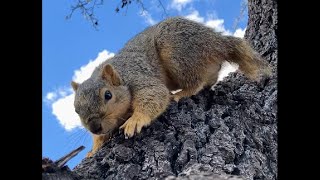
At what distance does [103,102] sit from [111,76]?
375 millimetres

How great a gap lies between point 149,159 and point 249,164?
0.63m

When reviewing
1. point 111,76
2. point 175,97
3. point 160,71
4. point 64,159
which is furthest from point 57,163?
point 160,71

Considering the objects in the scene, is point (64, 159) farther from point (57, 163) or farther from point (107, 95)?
point (107, 95)

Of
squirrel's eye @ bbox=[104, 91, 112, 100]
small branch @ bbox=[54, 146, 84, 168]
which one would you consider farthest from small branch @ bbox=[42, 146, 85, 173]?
squirrel's eye @ bbox=[104, 91, 112, 100]

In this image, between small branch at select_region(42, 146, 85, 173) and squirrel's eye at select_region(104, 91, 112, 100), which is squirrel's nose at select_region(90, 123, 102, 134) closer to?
squirrel's eye at select_region(104, 91, 112, 100)

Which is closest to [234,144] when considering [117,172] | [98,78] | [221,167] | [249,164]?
[249,164]

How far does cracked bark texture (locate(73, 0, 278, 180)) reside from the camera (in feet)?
9.16

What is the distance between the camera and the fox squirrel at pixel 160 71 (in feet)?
12.3

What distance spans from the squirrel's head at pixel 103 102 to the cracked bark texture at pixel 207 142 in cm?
32

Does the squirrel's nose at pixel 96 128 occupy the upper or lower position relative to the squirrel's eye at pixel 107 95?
lower

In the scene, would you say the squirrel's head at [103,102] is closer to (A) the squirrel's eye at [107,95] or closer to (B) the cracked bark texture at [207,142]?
(A) the squirrel's eye at [107,95]

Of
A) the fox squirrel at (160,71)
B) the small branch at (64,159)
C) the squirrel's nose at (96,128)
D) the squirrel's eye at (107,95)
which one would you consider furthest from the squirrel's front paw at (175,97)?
the small branch at (64,159)

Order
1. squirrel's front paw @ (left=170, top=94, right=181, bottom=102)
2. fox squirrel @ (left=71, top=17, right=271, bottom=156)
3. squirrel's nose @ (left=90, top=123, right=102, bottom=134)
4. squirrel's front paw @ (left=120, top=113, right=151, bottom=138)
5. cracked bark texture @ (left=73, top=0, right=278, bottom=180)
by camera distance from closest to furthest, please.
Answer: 1. cracked bark texture @ (left=73, top=0, right=278, bottom=180)
2. squirrel's front paw @ (left=120, top=113, right=151, bottom=138)
3. squirrel's nose @ (left=90, top=123, right=102, bottom=134)
4. fox squirrel @ (left=71, top=17, right=271, bottom=156)
5. squirrel's front paw @ (left=170, top=94, right=181, bottom=102)

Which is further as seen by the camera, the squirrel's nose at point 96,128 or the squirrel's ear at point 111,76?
the squirrel's ear at point 111,76
